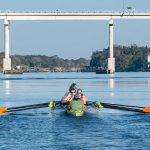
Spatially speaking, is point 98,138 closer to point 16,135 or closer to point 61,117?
point 16,135

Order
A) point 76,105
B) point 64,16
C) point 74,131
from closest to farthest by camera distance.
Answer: point 74,131 → point 76,105 → point 64,16

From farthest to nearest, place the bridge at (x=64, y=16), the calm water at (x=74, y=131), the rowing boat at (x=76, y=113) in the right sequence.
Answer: the bridge at (x=64, y=16), the rowing boat at (x=76, y=113), the calm water at (x=74, y=131)

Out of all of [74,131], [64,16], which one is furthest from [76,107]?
[64,16]

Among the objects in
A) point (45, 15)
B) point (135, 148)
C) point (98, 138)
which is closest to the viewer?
point (135, 148)

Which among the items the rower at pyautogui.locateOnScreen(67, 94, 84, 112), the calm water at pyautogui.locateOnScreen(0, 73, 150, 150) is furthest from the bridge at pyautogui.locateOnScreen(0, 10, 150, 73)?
the rower at pyautogui.locateOnScreen(67, 94, 84, 112)

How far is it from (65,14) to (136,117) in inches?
4803

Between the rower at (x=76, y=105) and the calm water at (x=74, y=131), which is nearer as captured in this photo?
the calm water at (x=74, y=131)

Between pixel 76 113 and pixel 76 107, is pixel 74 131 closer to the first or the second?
pixel 76 113

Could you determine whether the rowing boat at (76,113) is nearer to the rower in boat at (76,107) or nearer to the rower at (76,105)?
the rower in boat at (76,107)

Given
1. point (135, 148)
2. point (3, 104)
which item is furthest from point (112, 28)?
point (135, 148)

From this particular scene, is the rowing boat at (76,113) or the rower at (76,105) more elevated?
the rower at (76,105)

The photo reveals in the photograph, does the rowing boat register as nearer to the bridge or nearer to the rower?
the rower

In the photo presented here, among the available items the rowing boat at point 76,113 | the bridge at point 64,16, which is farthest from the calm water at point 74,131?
the bridge at point 64,16

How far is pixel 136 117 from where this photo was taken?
3947 centimetres
